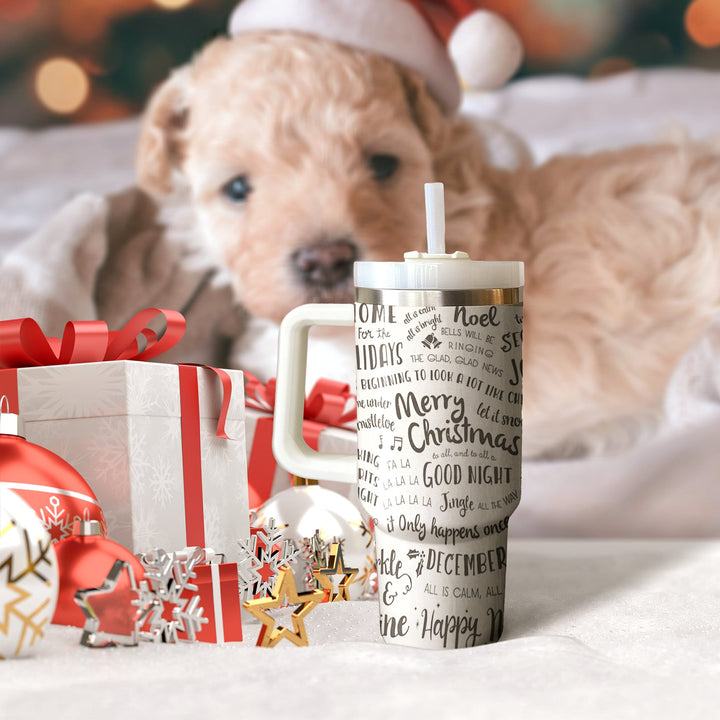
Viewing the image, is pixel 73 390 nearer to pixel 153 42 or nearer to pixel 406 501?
pixel 406 501

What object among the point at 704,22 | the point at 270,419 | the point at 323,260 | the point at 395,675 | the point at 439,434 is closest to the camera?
the point at 395,675

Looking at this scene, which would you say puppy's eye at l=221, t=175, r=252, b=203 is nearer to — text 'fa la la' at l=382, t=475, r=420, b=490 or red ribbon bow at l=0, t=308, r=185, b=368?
red ribbon bow at l=0, t=308, r=185, b=368

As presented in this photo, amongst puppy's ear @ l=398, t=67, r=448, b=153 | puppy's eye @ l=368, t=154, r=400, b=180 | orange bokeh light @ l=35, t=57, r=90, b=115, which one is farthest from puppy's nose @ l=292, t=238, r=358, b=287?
orange bokeh light @ l=35, t=57, r=90, b=115

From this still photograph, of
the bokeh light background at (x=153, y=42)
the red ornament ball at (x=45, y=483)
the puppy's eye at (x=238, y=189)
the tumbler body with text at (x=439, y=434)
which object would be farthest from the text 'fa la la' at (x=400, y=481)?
the bokeh light background at (x=153, y=42)

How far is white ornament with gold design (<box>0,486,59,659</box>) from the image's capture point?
53 cm

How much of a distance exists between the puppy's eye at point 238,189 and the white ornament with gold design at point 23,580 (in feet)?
2.69

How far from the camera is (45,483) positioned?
0.59 m

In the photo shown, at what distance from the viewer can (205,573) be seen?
0.62m

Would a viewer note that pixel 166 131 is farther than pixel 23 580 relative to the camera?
Yes

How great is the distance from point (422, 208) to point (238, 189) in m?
0.29

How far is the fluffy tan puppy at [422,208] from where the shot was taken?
49.6 inches

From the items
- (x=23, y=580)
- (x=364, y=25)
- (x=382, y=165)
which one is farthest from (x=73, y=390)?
(x=364, y=25)

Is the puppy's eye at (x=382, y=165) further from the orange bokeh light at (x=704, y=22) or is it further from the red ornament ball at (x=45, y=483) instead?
the red ornament ball at (x=45, y=483)

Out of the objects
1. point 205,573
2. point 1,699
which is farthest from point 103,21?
point 1,699
